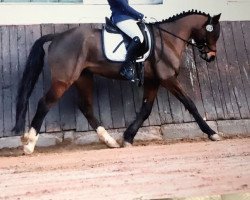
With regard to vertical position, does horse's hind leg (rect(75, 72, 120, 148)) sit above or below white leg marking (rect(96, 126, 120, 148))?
above

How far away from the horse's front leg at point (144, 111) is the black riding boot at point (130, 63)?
0.68 m

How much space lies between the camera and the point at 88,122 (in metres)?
7.88

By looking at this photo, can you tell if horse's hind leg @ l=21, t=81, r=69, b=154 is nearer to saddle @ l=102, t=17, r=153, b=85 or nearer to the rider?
saddle @ l=102, t=17, r=153, b=85

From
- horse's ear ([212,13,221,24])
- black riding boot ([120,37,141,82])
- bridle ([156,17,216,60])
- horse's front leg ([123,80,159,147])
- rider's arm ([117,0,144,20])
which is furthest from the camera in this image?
horse's ear ([212,13,221,24])

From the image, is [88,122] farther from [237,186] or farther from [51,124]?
[237,186]

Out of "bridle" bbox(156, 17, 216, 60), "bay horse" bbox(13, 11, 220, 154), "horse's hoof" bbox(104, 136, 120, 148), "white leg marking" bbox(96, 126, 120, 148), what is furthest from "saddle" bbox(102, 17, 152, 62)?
"horse's hoof" bbox(104, 136, 120, 148)

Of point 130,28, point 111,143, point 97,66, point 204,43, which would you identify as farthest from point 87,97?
point 204,43

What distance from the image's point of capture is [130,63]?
7.30 m

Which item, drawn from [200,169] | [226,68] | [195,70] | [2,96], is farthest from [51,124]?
[200,169]

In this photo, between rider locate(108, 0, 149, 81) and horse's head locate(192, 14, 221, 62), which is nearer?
rider locate(108, 0, 149, 81)

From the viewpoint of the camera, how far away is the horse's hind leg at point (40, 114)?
6840 millimetres

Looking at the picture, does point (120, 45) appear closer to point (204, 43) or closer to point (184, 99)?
point (184, 99)

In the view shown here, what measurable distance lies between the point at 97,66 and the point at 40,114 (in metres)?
1.22

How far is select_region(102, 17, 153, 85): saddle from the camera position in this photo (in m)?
7.27
